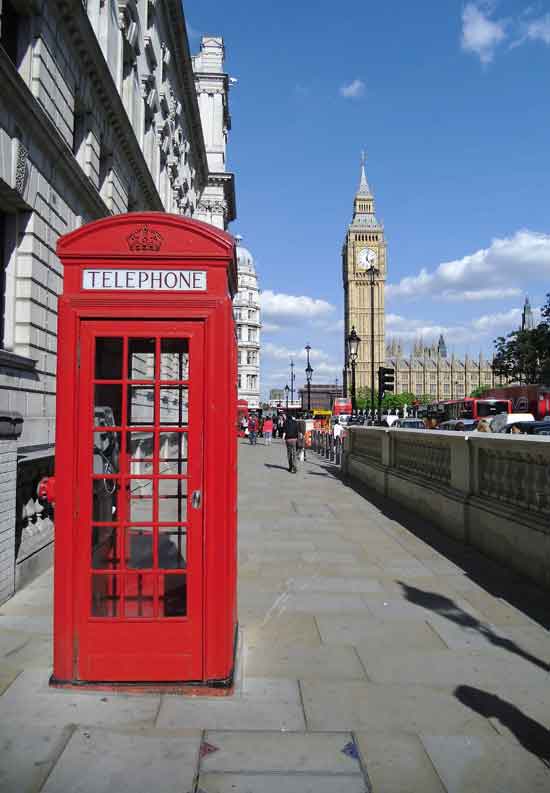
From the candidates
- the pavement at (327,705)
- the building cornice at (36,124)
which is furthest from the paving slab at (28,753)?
the building cornice at (36,124)

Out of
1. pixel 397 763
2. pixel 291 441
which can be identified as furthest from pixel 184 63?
pixel 397 763

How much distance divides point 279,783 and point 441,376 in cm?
17152

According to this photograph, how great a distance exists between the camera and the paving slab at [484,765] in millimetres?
2928

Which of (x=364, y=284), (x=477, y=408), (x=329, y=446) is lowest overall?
(x=329, y=446)

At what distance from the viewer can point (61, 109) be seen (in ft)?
38.0

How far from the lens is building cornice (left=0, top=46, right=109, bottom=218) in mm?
8625

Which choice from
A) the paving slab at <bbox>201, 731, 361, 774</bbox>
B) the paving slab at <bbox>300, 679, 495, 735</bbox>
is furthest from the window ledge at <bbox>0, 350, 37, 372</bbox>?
the paving slab at <bbox>201, 731, 361, 774</bbox>

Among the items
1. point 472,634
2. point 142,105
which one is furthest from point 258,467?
point 472,634

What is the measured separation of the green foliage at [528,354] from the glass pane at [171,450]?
4084 centimetres

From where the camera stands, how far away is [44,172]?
34.1ft

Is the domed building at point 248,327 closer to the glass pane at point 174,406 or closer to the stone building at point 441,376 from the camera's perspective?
the stone building at point 441,376

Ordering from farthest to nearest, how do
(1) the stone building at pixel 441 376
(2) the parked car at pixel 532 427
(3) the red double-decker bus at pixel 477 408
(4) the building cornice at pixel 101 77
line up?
(1) the stone building at pixel 441 376 < (3) the red double-decker bus at pixel 477 408 < (2) the parked car at pixel 532 427 < (4) the building cornice at pixel 101 77

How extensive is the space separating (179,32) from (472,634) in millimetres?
27136

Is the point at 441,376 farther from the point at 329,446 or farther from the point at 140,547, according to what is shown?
the point at 140,547
